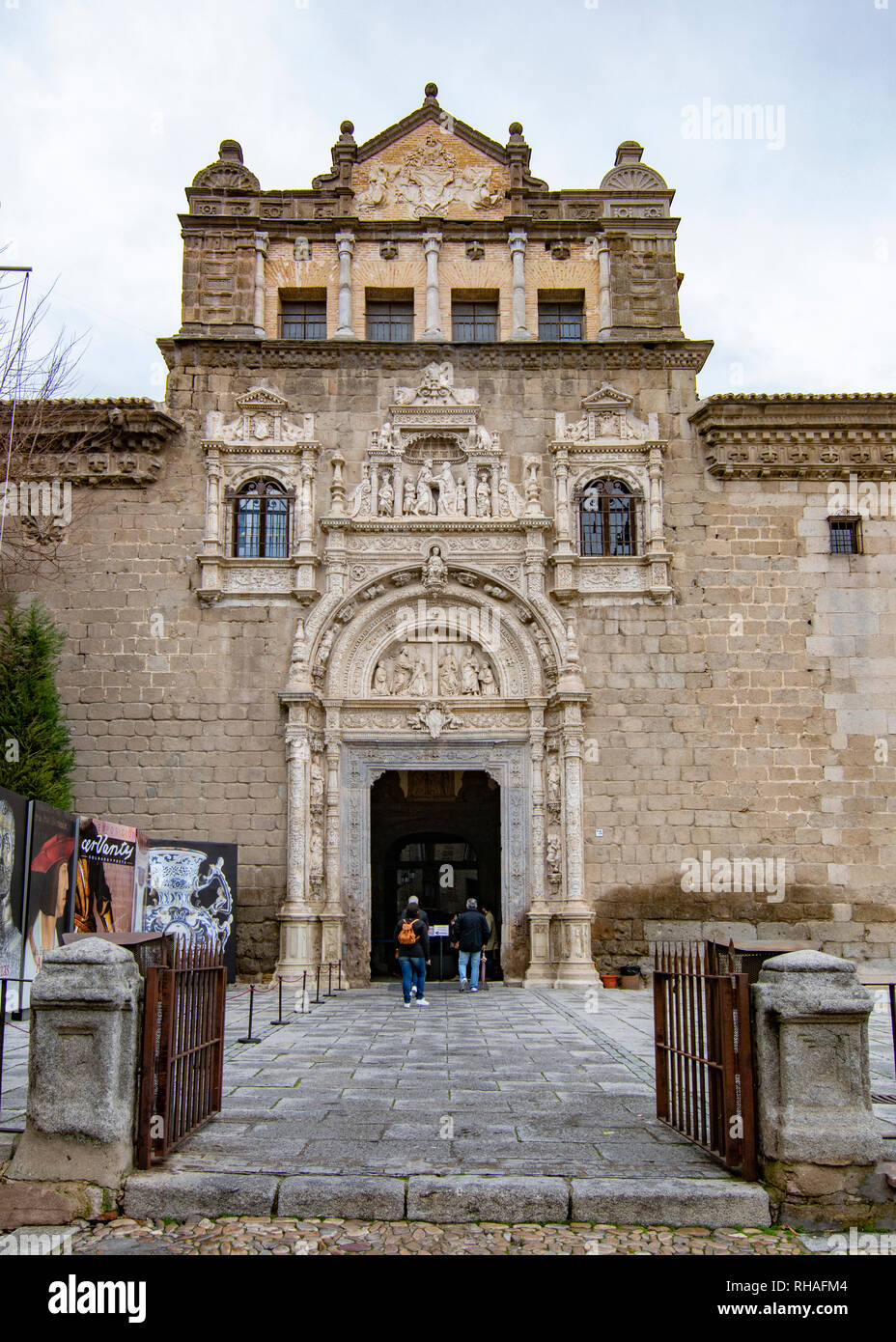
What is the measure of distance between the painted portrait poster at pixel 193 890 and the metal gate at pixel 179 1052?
773cm

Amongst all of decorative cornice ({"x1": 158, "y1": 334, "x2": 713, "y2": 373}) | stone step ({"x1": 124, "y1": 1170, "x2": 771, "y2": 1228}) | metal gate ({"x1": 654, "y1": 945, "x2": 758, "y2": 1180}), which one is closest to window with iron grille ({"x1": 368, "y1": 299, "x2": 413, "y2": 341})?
decorative cornice ({"x1": 158, "y1": 334, "x2": 713, "y2": 373})

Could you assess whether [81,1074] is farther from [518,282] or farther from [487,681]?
[518,282]

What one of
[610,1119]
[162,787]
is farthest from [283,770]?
[610,1119]

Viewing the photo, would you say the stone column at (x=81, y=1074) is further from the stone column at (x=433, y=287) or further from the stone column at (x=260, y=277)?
the stone column at (x=260, y=277)

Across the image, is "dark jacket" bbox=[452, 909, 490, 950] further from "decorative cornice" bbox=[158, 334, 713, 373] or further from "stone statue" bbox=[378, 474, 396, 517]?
"decorative cornice" bbox=[158, 334, 713, 373]

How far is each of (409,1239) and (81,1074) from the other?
190 cm

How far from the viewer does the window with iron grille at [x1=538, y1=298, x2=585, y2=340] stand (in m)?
18.1

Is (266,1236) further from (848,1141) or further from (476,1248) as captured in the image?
(848,1141)

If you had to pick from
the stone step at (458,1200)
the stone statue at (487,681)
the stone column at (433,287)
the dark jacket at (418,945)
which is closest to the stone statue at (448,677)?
the stone statue at (487,681)

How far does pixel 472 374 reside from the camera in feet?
56.9

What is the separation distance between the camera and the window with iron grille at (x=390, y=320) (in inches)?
711

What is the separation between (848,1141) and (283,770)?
1174cm

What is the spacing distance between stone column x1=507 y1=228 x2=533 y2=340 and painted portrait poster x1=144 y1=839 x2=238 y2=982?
9735 millimetres

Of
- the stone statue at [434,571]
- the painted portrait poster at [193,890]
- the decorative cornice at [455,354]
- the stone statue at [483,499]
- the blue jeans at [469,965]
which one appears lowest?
the blue jeans at [469,965]
